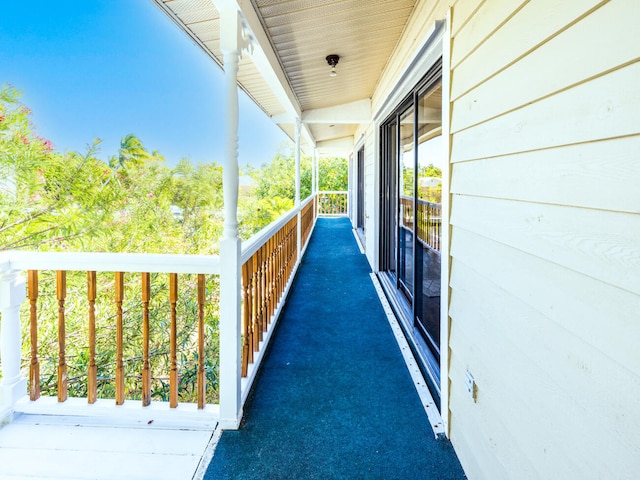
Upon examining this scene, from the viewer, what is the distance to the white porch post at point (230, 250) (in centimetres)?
190

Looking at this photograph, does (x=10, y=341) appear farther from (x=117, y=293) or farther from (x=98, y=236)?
(x=98, y=236)

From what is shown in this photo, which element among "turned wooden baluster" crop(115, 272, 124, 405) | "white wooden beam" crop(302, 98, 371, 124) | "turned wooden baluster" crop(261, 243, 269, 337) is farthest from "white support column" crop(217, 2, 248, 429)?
"white wooden beam" crop(302, 98, 371, 124)

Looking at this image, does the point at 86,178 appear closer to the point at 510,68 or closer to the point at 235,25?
the point at 235,25

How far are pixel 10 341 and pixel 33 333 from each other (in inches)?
5.4

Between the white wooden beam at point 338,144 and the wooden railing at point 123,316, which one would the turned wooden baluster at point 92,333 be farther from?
the white wooden beam at point 338,144

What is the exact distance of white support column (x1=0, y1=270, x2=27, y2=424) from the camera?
191 centimetres

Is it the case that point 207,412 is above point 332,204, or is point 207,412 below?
below

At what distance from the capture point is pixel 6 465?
1.65 metres

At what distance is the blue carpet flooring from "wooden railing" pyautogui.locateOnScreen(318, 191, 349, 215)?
33.4 ft

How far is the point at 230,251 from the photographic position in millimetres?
1911

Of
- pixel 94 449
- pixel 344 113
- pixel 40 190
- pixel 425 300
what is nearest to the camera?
pixel 94 449

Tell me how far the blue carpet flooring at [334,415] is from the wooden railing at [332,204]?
33.4ft

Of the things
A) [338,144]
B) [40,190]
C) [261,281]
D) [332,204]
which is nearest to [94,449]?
[261,281]

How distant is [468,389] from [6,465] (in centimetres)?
204
